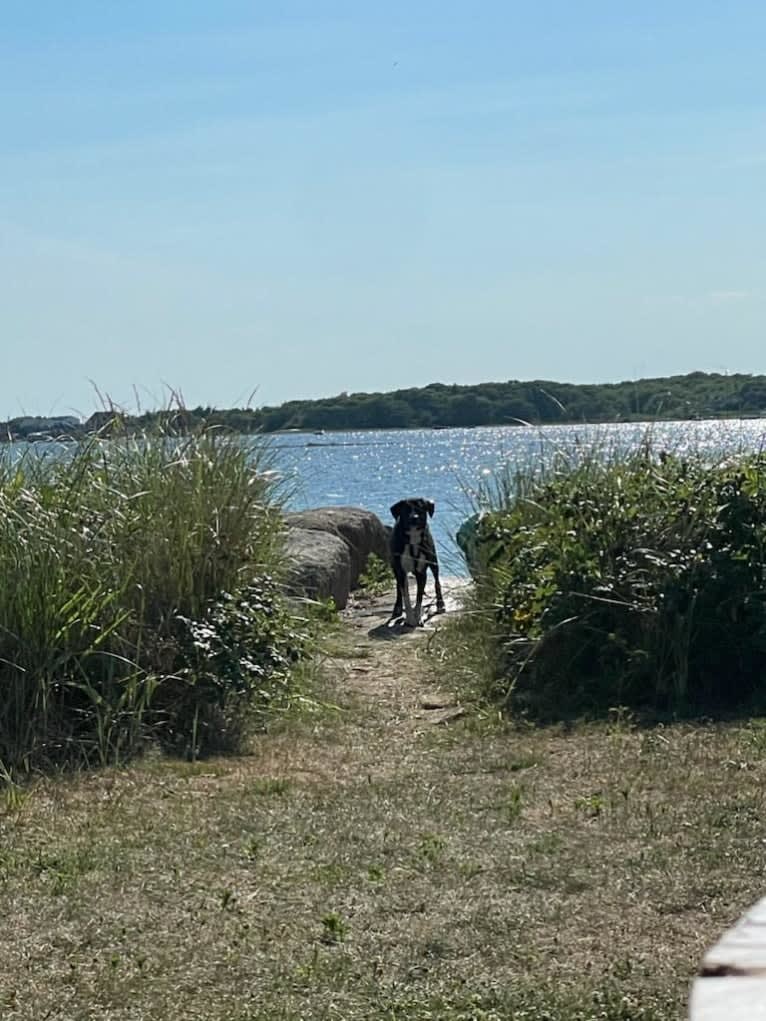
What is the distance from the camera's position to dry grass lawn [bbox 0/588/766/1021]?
4.80 metres

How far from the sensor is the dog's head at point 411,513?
14.3m

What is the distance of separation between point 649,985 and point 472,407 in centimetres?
1488

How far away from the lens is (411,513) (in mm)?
14352

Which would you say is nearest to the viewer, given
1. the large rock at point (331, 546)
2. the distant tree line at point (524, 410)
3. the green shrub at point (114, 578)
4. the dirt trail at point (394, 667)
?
the green shrub at point (114, 578)

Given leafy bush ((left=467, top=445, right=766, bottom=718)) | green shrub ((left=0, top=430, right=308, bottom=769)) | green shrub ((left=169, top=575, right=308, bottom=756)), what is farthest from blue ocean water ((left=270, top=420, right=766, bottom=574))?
green shrub ((left=169, top=575, right=308, bottom=756))

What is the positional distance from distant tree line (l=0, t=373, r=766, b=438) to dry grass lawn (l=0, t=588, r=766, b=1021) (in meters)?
3.48

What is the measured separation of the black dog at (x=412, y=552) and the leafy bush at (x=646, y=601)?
3.07 m

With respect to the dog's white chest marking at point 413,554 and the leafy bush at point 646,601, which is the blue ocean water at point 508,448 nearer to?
the dog's white chest marking at point 413,554

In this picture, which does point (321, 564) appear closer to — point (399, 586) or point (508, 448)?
point (399, 586)

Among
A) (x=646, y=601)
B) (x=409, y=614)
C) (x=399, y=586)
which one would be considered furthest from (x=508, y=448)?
(x=646, y=601)

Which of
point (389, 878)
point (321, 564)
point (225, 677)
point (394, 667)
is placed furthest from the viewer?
point (321, 564)

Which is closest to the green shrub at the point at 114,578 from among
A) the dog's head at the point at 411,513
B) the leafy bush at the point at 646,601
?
the leafy bush at the point at 646,601

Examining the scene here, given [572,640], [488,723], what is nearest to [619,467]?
[572,640]

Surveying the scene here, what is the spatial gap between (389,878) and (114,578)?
140 inches
